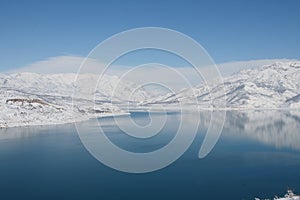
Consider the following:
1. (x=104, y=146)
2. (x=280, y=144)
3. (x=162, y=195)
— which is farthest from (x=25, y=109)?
(x=162, y=195)

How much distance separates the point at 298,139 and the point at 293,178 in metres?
30.4

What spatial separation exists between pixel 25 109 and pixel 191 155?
204 ft

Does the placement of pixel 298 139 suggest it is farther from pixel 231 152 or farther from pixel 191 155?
pixel 191 155

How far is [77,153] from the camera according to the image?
158 feet

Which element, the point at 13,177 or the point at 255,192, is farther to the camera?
the point at 13,177

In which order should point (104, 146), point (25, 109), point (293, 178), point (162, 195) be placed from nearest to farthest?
point (162, 195) → point (293, 178) → point (104, 146) → point (25, 109)

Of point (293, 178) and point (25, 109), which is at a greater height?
point (25, 109)

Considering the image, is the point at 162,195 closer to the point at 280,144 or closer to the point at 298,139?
the point at 280,144

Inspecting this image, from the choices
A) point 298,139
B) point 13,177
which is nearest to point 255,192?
point 13,177

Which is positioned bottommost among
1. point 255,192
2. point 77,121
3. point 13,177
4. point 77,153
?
point 255,192

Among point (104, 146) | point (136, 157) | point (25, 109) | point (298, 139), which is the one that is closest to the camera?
point (136, 157)

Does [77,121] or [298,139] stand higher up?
[77,121]

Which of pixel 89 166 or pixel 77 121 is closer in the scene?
pixel 89 166

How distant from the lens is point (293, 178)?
33.6 metres
